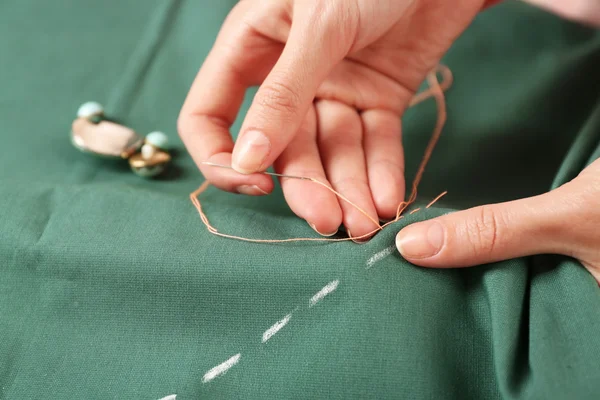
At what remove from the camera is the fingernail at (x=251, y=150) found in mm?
749

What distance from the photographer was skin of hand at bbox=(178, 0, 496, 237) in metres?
0.76

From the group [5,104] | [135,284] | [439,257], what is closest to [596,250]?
[439,257]

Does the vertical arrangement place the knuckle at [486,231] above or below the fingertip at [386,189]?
above

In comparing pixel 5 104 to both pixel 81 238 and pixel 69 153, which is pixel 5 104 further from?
pixel 81 238

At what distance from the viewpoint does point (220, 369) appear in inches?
26.0

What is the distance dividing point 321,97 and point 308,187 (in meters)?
0.31

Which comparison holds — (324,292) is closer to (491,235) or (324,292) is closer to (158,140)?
(491,235)

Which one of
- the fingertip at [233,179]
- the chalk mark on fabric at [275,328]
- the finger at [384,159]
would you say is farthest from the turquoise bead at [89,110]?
the chalk mark on fabric at [275,328]

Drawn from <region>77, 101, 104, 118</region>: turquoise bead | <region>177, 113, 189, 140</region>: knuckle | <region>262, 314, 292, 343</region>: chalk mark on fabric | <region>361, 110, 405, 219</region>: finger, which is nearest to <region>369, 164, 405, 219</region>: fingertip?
<region>361, 110, 405, 219</region>: finger

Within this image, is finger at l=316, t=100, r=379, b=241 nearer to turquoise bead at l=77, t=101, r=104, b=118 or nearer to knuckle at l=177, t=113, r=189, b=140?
knuckle at l=177, t=113, r=189, b=140

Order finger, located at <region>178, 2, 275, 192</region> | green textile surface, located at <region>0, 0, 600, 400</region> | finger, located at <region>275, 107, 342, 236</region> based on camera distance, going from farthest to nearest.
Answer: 1. finger, located at <region>178, 2, 275, 192</region>
2. finger, located at <region>275, 107, 342, 236</region>
3. green textile surface, located at <region>0, 0, 600, 400</region>

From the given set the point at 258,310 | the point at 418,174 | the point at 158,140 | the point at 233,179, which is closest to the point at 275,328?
the point at 258,310

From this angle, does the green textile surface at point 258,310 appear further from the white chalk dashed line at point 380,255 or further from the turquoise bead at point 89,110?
the turquoise bead at point 89,110

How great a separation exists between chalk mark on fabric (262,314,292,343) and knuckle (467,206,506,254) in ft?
0.88
